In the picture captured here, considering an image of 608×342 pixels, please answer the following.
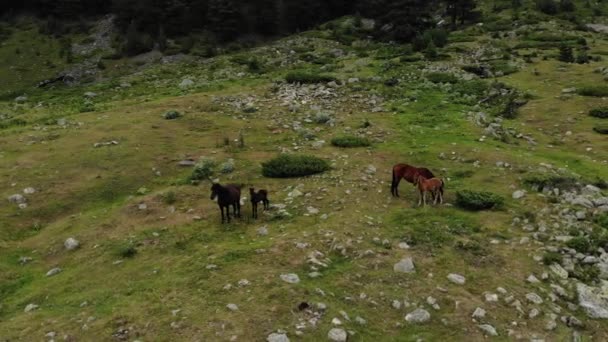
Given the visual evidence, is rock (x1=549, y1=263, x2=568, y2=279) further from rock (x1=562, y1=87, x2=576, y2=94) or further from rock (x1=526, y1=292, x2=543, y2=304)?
rock (x1=562, y1=87, x2=576, y2=94)

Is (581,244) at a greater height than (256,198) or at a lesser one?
lesser

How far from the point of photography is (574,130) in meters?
28.6

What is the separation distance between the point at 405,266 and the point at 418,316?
6.74 feet

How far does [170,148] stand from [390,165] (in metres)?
9.83

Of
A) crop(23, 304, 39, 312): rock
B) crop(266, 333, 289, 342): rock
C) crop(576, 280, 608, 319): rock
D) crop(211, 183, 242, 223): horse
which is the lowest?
crop(576, 280, 608, 319): rock

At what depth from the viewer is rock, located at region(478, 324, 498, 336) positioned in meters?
12.2

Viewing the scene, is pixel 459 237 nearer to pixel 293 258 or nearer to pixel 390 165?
pixel 293 258

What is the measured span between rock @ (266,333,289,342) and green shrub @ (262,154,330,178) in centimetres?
1064

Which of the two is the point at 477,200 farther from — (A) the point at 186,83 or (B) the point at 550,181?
(A) the point at 186,83

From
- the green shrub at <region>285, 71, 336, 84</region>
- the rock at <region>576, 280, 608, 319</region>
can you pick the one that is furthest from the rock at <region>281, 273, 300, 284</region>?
the green shrub at <region>285, 71, 336, 84</region>

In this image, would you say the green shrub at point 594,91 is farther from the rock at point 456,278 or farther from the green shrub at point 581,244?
the rock at point 456,278

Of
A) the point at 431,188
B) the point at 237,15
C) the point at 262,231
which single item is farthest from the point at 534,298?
the point at 237,15

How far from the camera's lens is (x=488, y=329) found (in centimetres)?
1230

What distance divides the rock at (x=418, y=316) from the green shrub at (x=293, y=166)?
32.3ft
